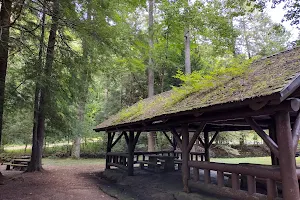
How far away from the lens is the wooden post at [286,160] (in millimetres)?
3666

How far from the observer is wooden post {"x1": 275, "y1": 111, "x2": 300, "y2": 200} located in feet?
12.0

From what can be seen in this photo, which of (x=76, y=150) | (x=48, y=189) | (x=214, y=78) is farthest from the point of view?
(x=76, y=150)

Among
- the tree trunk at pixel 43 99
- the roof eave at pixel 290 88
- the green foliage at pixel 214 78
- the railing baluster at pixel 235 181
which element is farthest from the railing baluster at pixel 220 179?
the tree trunk at pixel 43 99

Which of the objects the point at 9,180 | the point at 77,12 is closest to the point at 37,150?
the point at 9,180

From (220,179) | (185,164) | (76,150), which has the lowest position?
(76,150)

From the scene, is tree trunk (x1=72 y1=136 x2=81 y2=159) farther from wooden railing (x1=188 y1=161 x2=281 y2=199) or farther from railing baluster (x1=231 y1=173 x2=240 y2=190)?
railing baluster (x1=231 y1=173 x2=240 y2=190)

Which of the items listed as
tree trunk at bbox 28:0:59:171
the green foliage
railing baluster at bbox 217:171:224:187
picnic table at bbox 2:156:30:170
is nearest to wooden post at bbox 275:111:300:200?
railing baluster at bbox 217:171:224:187

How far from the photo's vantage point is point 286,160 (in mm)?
3760

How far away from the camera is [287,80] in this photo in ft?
12.4

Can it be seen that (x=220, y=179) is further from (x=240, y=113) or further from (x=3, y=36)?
(x=3, y=36)

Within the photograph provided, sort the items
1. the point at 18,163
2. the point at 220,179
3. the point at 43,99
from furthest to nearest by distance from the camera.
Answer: the point at 18,163 → the point at 43,99 → the point at 220,179

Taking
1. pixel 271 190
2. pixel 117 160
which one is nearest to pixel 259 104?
pixel 271 190

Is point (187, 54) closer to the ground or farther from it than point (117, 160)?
farther from it

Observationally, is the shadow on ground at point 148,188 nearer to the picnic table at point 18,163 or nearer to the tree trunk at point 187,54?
the picnic table at point 18,163
